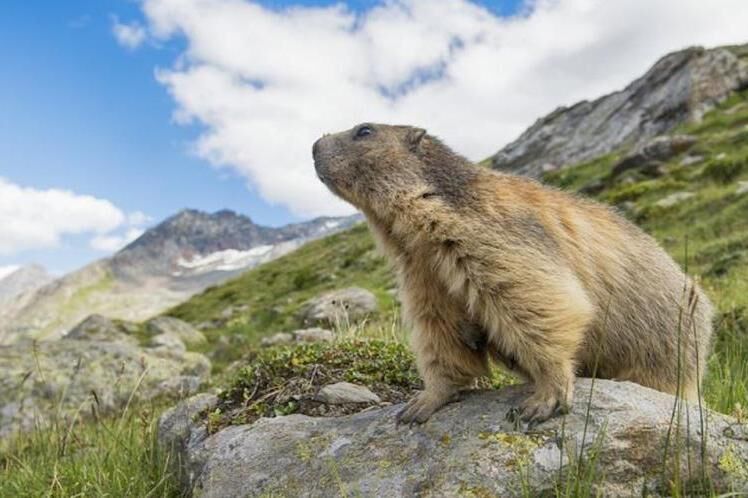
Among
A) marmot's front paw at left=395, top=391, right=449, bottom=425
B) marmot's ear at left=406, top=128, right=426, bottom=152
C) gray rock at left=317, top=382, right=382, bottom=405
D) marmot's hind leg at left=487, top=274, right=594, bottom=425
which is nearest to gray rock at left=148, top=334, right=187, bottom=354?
gray rock at left=317, top=382, right=382, bottom=405

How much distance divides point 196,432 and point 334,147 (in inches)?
106

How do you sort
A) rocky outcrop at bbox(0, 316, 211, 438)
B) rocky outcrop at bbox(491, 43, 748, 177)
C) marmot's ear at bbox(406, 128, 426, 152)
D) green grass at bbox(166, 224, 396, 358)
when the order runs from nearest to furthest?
marmot's ear at bbox(406, 128, 426, 152)
rocky outcrop at bbox(0, 316, 211, 438)
green grass at bbox(166, 224, 396, 358)
rocky outcrop at bbox(491, 43, 748, 177)

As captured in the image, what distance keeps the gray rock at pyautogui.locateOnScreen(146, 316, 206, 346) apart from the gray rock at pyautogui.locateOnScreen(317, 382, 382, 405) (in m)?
27.1

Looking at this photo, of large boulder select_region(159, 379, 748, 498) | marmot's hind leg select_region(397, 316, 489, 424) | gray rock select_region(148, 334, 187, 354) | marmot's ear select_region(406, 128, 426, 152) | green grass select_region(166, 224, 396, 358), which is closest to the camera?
large boulder select_region(159, 379, 748, 498)

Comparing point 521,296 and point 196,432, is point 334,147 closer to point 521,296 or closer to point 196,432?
point 521,296

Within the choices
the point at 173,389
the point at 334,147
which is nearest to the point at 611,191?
the point at 173,389

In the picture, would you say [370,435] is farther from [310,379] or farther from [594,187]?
[594,187]

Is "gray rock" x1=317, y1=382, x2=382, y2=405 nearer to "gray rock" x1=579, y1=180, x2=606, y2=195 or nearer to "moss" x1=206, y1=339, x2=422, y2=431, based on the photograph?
"moss" x1=206, y1=339, x2=422, y2=431

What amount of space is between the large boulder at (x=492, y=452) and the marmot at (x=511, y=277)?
211 mm

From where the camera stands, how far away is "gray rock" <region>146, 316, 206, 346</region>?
32.8m

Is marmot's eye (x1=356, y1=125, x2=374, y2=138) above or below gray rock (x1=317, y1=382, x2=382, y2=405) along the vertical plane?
above

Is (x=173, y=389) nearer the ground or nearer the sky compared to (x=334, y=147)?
nearer the ground

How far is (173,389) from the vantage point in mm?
12844

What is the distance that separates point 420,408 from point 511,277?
44.1 inches
